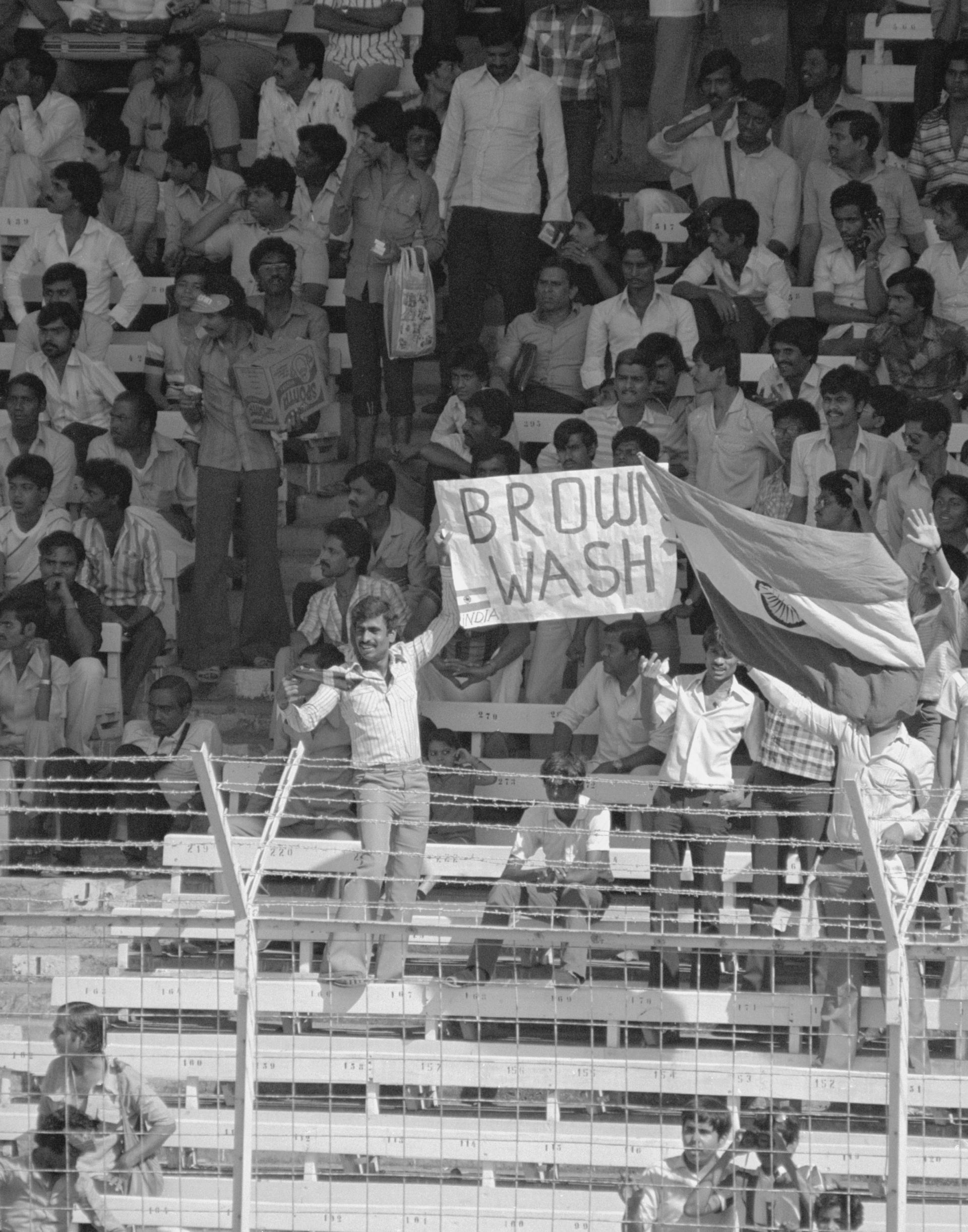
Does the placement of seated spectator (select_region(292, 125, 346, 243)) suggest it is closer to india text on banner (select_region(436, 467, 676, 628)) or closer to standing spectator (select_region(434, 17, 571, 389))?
standing spectator (select_region(434, 17, 571, 389))

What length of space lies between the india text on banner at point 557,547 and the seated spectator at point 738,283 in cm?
337

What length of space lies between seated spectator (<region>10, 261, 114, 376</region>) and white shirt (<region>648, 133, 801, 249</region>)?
3567 mm

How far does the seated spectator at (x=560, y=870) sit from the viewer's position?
923 cm

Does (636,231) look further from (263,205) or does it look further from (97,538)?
(97,538)

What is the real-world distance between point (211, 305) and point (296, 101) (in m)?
2.87

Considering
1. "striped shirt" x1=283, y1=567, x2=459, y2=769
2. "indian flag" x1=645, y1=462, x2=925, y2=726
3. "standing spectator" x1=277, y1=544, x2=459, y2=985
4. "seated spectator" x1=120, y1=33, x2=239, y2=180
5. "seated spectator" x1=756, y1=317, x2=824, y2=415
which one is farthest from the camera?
"seated spectator" x1=120, y1=33, x2=239, y2=180

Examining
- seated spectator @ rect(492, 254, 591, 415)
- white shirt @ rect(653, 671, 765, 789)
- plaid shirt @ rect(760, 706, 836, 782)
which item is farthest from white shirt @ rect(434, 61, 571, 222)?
plaid shirt @ rect(760, 706, 836, 782)

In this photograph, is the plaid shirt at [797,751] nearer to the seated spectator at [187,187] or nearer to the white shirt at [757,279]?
the white shirt at [757,279]

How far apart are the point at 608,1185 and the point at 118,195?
817cm

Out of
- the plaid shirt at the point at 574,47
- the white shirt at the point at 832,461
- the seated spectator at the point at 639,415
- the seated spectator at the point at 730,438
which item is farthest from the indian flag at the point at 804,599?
the plaid shirt at the point at 574,47

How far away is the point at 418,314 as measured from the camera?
41.8ft

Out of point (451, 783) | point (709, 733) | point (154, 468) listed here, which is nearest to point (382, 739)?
point (451, 783)

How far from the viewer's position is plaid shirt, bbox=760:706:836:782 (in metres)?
9.74

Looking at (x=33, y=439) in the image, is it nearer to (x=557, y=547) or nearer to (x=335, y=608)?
(x=335, y=608)
